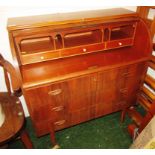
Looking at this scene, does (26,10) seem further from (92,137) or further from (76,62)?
(92,137)

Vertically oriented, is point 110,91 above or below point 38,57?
below

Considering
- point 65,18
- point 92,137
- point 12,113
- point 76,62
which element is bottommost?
point 92,137

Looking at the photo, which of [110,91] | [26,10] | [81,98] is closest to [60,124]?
[81,98]

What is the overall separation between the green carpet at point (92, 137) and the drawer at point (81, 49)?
0.93 m

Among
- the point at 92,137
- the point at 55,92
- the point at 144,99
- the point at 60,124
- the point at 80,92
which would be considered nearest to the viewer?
the point at 55,92

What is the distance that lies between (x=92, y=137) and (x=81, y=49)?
1.00 meters

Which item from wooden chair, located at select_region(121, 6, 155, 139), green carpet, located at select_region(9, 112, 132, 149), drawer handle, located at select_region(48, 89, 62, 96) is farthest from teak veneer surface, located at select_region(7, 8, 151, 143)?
green carpet, located at select_region(9, 112, 132, 149)

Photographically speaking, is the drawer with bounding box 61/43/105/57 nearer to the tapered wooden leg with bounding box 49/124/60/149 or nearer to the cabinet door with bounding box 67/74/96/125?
the cabinet door with bounding box 67/74/96/125

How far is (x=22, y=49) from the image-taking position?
1321mm

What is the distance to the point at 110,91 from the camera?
1486 mm

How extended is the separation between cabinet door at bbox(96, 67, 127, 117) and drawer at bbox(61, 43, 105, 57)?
10.6 inches

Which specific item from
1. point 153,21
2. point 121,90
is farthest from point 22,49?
point 153,21

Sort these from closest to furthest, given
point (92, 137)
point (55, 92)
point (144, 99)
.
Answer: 1. point (55, 92)
2. point (92, 137)
3. point (144, 99)

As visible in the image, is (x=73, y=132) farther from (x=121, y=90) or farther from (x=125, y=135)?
(x=121, y=90)
